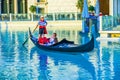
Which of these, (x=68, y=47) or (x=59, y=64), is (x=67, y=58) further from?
(x=59, y=64)

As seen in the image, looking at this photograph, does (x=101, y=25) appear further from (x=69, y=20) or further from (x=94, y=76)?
(x=69, y=20)

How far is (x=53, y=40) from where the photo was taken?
20.2 metres

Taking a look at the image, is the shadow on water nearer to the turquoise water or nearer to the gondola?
the turquoise water

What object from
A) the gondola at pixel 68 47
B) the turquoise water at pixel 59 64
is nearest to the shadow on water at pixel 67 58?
the turquoise water at pixel 59 64

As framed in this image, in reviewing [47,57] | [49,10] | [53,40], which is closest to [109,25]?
[53,40]

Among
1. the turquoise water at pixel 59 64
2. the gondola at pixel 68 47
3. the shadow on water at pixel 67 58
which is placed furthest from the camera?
the gondola at pixel 68 47

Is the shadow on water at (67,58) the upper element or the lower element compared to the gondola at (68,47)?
lower

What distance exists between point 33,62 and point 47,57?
1.64 m

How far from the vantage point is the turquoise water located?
13.0 meters

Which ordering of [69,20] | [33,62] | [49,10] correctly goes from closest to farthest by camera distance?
[33,62]
[69,20]
[49,10]

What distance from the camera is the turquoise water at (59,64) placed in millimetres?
13031

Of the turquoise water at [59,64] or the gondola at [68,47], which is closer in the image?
the turquoise water at [59,64]

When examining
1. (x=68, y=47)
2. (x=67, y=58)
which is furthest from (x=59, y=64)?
(x=68, y=47)

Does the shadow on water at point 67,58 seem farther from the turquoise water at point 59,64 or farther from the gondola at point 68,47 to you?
the gondola at point 68,47
